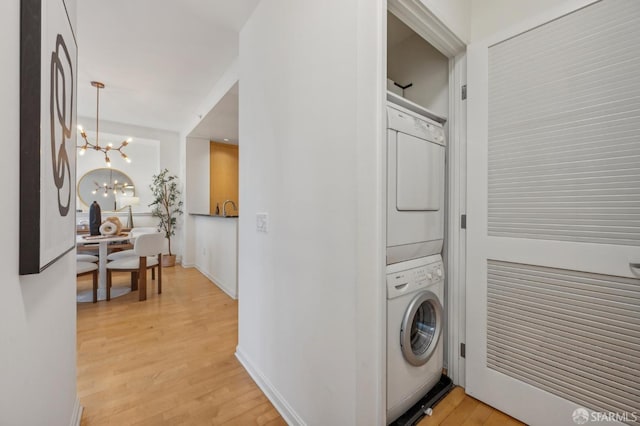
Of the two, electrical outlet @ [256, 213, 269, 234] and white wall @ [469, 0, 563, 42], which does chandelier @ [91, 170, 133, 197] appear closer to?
electrical outlet @ [256, 213, 269, 234]

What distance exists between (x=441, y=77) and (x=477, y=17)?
1.27ft

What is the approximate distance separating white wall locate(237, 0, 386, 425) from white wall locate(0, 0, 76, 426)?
39.3 inches

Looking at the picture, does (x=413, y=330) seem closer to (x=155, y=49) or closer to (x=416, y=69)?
(x=416, y=69)

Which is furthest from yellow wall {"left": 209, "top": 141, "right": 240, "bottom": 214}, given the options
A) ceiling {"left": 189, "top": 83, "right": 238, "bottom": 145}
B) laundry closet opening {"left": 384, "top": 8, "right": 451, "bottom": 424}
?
laundry closet opening {"left": 384, "top": 8, "right": 451, "bottom": 424}

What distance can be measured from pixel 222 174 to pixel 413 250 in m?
4.97

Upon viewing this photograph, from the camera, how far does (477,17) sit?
5.44 ft

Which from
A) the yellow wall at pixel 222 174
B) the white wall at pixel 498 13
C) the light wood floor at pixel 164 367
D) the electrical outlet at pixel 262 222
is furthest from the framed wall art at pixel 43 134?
the yellow wall at pixel 222 174

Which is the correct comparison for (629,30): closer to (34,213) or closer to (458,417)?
(458,417)

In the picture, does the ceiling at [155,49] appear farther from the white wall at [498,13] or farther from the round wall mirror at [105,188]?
the white wall at [498,13]

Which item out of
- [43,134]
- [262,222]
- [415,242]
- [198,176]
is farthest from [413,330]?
[198,176]

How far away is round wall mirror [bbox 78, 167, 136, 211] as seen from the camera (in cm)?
492

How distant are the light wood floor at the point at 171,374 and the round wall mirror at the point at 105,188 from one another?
268 centimetres

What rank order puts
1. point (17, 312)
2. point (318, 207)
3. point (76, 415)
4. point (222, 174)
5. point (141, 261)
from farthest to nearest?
point (222, 174)
point (141, 261)
point (76, 415)
point (318, 207)
point (17, 312)

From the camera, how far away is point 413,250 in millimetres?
1521
